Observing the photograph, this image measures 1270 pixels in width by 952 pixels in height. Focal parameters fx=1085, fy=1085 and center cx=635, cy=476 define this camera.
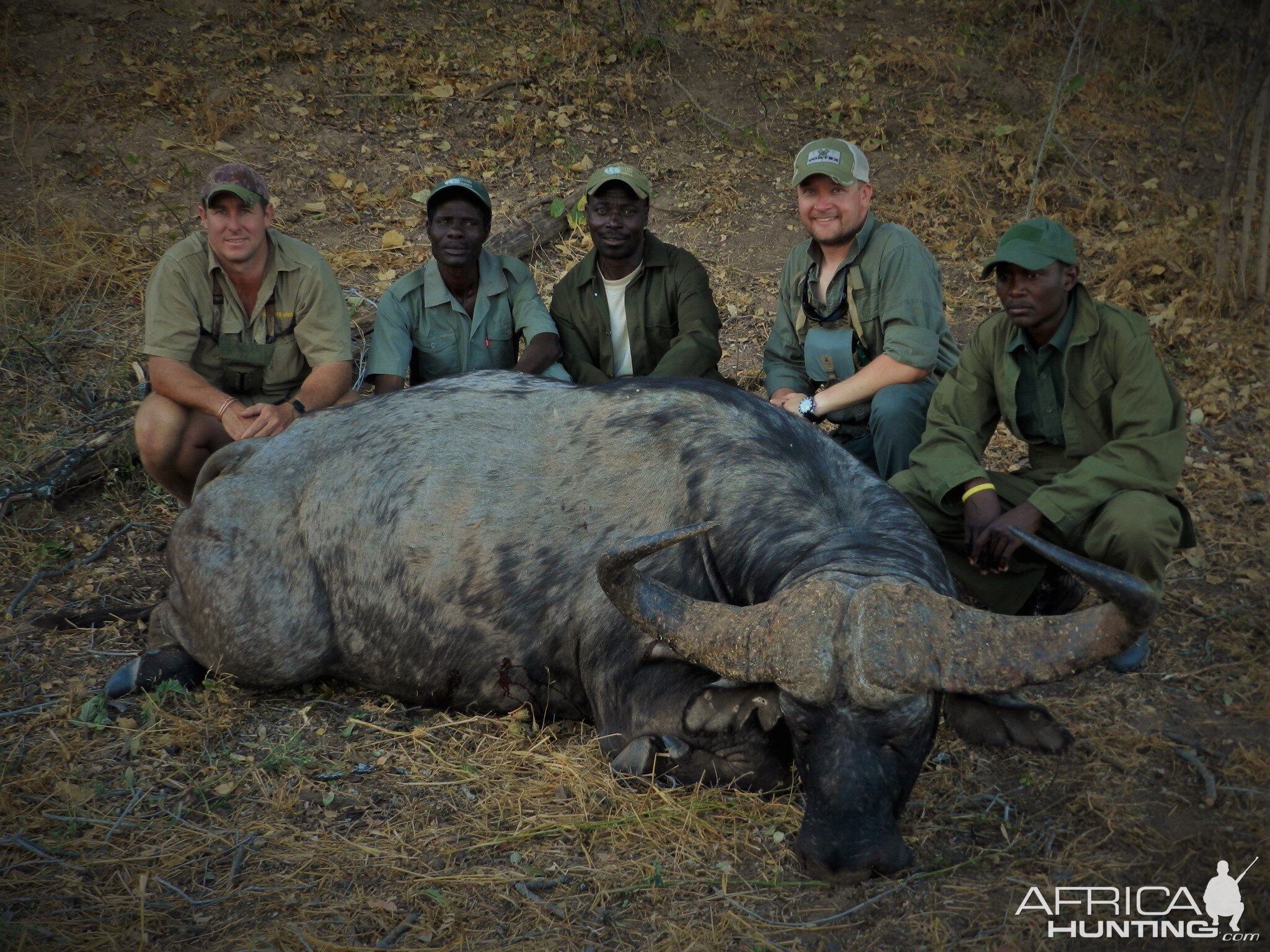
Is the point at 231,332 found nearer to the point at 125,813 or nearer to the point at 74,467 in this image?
the point at 74,467

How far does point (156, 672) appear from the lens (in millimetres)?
4812

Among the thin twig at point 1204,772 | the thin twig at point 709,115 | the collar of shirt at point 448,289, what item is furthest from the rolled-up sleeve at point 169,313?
the thin twig at point 709,115

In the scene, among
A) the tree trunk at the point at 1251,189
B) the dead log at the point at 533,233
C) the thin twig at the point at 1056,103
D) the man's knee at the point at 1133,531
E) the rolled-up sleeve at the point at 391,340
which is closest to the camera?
the man's knee at the point at 1133,531

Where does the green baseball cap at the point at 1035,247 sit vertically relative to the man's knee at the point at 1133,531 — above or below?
above

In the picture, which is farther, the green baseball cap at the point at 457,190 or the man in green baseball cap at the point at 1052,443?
the green baseball cap at the point at 457,190

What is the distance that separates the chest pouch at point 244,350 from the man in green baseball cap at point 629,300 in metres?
1.68

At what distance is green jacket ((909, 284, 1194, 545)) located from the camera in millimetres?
4617

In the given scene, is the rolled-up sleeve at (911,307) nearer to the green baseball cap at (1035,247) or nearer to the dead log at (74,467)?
the green baseball cap at (1035,247)

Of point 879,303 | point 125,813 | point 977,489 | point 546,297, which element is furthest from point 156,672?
point 546,297

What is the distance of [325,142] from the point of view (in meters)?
10.2

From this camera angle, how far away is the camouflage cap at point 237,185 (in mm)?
5664

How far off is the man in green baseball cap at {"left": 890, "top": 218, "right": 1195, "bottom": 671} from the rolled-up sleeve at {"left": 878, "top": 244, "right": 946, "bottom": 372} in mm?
432

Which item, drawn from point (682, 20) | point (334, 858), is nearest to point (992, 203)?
point (682, 20)

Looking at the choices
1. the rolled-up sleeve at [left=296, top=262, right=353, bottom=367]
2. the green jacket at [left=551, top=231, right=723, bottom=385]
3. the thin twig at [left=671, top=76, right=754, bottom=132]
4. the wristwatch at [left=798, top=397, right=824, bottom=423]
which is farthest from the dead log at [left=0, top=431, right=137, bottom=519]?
the thin twig at [left=671, top=76, right=754, bottom=132]
